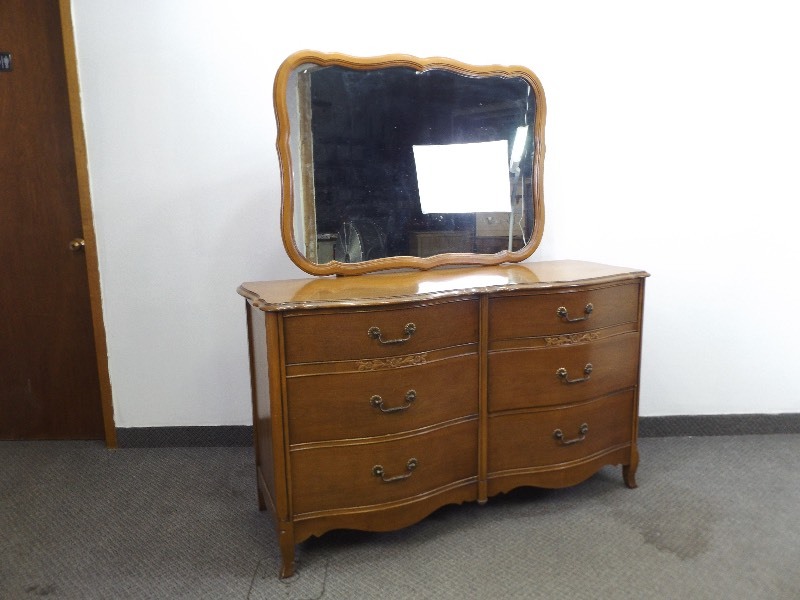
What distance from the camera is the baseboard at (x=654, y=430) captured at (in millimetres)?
2463

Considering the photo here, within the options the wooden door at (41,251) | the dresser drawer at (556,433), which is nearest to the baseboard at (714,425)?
the dresser drawer at (556,433)

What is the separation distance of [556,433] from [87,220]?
1.99 m

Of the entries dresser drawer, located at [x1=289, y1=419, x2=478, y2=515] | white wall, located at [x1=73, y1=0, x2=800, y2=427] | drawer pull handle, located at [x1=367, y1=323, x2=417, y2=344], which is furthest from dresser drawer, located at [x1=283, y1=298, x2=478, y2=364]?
white wall, located at [x1=73, y1=0, x2=800, y2=427]

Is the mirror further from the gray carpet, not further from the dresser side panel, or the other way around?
the gray carpet

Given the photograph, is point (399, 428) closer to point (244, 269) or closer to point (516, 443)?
point (516, 443)

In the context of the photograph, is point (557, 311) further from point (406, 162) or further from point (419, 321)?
point (406, 162)

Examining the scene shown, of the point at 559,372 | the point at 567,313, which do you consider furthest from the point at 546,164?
the point at 559,372

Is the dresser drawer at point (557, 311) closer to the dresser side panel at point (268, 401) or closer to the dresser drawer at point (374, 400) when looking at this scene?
the dresser drawer at point (374, 400)

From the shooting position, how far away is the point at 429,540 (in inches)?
69.8

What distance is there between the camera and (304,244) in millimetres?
1952

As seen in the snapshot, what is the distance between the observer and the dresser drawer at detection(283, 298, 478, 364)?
1535 millimetres

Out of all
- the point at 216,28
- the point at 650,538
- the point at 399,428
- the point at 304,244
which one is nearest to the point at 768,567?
the point at 650,538

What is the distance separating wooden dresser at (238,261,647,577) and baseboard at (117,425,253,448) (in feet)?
1.74

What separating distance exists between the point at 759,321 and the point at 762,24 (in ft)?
4.01
